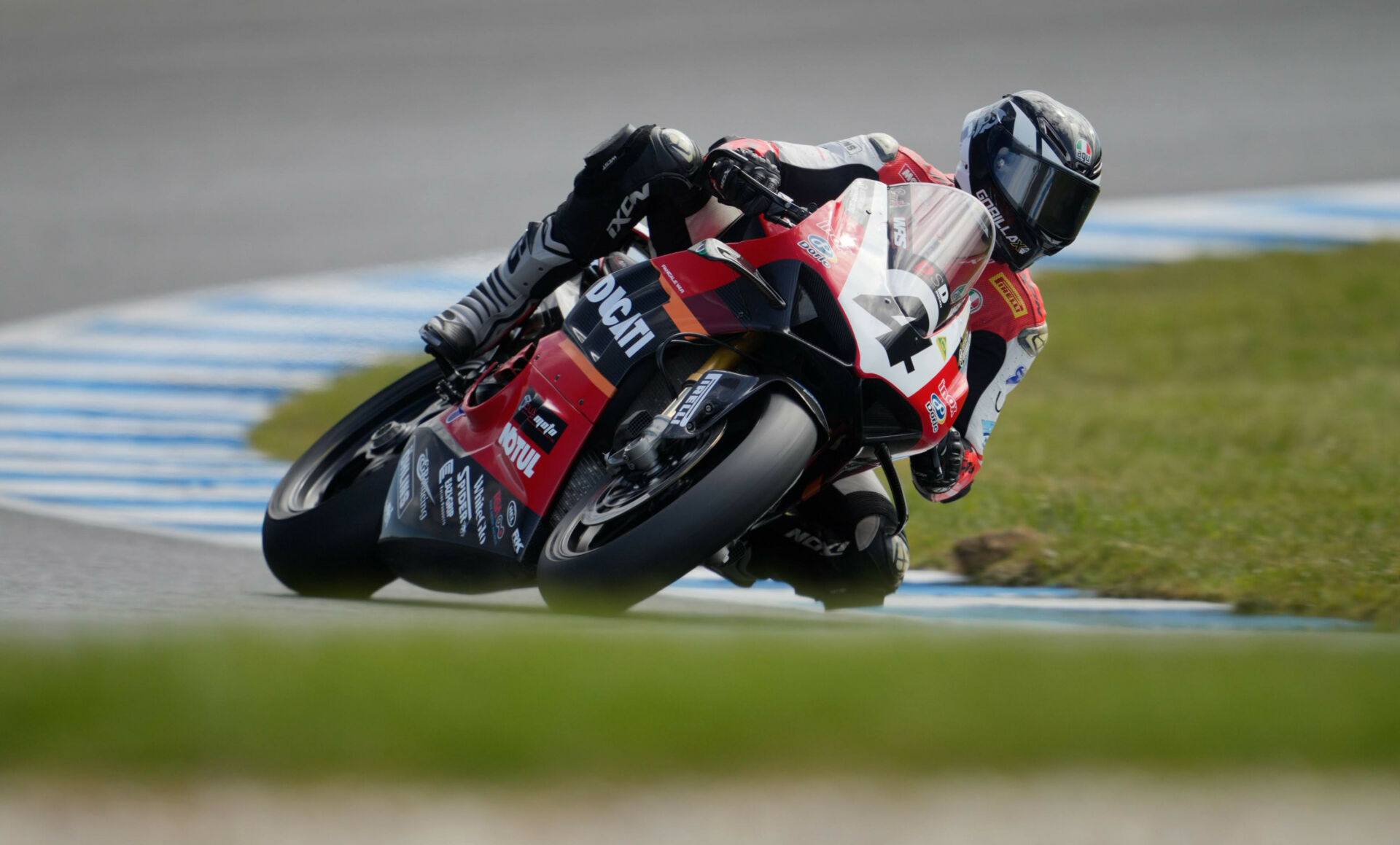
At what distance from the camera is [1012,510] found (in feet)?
18.8

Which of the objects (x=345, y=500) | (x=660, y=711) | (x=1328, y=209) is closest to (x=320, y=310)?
(x=345, y=500)

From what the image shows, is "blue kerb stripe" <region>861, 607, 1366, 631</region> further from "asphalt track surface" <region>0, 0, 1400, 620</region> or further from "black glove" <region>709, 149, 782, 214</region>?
"asphalt track surface" <region>0, 0, 1400, 620</region>

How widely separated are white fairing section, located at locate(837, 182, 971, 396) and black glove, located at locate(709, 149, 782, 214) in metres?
0.25

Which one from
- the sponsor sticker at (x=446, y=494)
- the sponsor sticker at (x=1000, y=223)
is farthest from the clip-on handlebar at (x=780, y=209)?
the sponsor sticker at (x=446, y=494)

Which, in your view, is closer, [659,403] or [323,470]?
[659,403]

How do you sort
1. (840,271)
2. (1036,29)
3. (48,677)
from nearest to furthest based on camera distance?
(48,677), (840,271), (1036,29)

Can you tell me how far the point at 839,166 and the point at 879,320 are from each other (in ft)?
2.36

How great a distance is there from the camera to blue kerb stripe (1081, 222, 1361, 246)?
9.63 metres

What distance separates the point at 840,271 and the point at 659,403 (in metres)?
0.50

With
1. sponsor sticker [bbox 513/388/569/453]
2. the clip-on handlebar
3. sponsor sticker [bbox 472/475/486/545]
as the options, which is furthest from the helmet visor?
sponsor sticker [bbox 472/475/486/545]

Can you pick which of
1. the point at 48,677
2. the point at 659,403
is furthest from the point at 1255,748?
the point at 659,403

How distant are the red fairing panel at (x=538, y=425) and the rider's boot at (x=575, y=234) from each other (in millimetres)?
314

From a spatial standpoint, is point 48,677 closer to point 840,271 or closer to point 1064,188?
point 840,271

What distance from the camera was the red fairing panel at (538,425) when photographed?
140 inches
